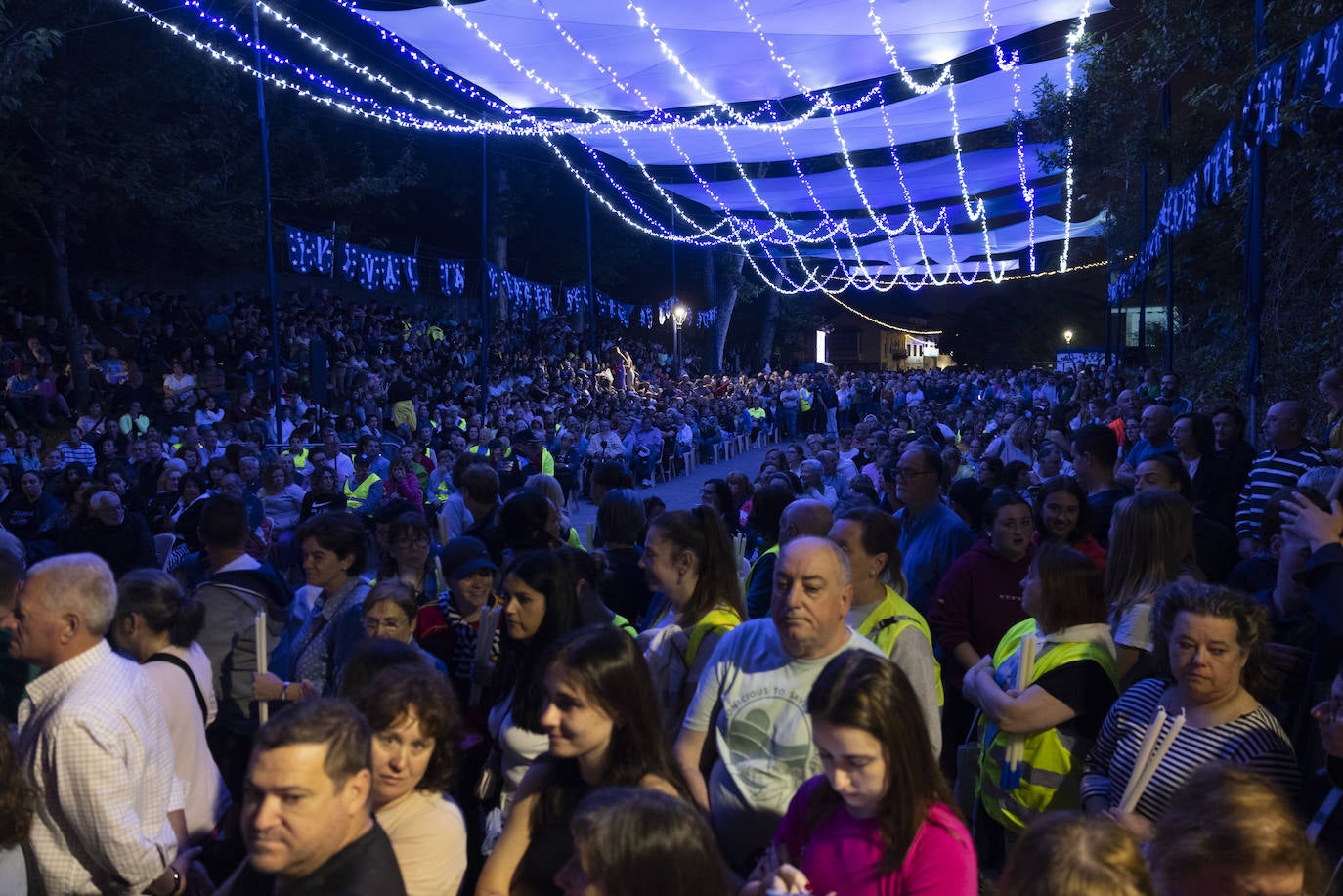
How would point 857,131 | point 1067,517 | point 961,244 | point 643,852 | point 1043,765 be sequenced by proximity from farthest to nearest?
1. point 961,244
2. point 857,131
3. point 1067,517
4. point 1043,765
5. point 643,852

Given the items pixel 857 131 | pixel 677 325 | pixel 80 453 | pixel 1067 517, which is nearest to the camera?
pixel 1067 517

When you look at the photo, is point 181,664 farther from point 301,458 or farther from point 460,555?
point 301,458

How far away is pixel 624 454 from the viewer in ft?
52.4

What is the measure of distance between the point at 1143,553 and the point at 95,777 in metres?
2.94

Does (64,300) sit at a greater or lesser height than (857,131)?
lesser

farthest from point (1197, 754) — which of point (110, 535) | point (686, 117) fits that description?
point (686, 117)

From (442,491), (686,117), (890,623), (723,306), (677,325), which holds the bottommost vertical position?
(442,491)

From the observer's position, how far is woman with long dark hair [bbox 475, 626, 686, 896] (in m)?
2.12

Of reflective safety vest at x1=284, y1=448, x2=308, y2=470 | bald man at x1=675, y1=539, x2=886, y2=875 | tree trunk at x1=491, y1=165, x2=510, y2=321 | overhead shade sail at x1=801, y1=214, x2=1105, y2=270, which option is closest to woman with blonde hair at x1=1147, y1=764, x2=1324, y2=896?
bald man at x1=675, y1=539, x2=886, y2=875

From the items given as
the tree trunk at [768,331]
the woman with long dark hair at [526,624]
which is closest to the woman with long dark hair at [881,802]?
the woman with long dark hair at [526,624]

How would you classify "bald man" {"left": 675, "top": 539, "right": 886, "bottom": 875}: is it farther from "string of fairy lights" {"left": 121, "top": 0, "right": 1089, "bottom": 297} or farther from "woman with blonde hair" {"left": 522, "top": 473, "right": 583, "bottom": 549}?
"string of fairy lights" {"left": 121, "top": 0, "right": 1089, "bottom": 297}

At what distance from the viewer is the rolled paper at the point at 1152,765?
2.31 metres

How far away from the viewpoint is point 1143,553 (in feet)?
10.8

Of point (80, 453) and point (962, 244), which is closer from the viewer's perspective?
point (80, 453)
